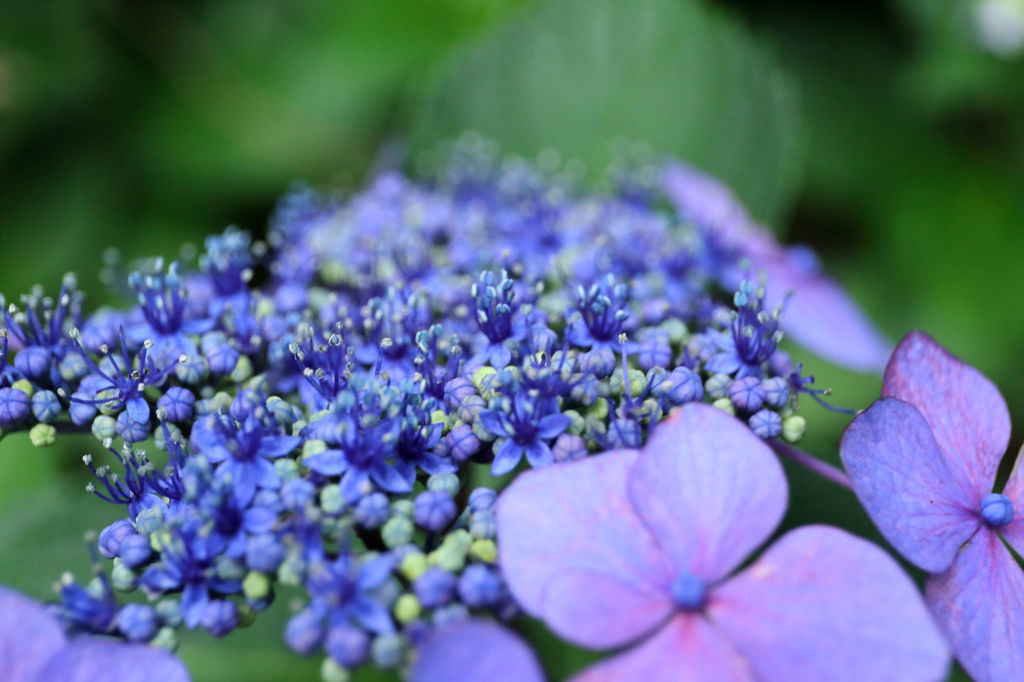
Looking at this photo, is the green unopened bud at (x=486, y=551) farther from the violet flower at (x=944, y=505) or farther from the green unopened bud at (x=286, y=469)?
the violet flower at (x=944, y=505)

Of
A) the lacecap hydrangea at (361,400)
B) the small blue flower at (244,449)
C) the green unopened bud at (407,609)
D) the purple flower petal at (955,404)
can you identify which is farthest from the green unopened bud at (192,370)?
the purple flower petal at (955,404)

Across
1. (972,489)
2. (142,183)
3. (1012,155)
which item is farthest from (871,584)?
(142,183)

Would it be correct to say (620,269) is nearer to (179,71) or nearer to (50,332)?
(50,332)

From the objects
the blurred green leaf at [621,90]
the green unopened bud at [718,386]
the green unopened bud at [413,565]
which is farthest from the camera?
the blurred green leaf at [621,90]

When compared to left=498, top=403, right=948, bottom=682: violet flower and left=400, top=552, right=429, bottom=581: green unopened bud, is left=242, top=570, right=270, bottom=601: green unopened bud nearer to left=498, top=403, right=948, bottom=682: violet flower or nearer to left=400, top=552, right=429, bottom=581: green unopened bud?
left=400, top=552, right=429, bottom=581: green unopened bud

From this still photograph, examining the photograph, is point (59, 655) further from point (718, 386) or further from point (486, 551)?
point (718, 386)

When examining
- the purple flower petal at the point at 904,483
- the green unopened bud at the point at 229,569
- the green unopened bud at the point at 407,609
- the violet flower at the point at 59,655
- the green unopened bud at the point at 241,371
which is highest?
the purple flower petal at the point at 904,483

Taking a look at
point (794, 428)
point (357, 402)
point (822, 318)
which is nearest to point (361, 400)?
point (357, 402)
